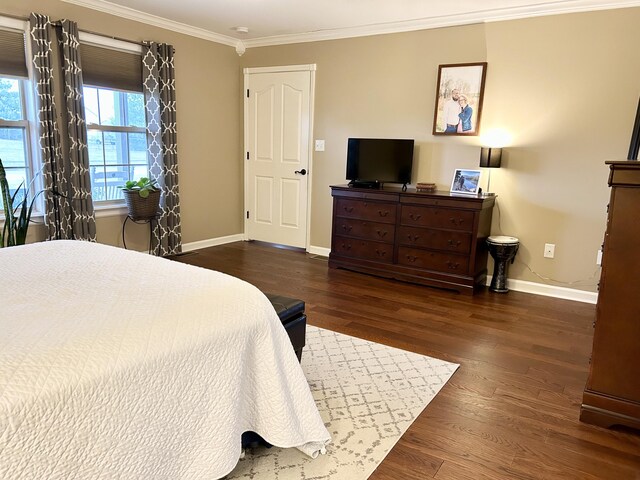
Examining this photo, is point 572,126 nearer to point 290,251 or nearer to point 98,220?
point 290,251

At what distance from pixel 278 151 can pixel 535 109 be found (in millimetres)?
2823

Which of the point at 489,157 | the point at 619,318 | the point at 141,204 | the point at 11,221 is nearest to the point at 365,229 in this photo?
the point at 489,157

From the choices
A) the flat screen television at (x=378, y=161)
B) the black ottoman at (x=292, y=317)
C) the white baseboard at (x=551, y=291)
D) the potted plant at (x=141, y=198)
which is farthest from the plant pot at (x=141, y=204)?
the white baseboard at (x=551, y=291)

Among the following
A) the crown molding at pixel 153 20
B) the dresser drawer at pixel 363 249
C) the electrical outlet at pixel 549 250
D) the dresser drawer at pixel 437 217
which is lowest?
the dresser drawer at pixel 363 249

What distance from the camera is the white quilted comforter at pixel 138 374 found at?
1.16 meters

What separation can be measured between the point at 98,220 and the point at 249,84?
95.3 inches

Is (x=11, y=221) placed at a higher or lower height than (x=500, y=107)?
lower

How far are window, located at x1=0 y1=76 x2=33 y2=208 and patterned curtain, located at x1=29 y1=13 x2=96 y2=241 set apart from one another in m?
0.16

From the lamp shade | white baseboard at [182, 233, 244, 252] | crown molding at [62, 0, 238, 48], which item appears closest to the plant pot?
white baseboard at [182, 233, 244, 252]

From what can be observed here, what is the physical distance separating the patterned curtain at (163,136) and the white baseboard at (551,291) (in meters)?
3.29

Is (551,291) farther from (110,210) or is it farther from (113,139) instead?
(113,139)

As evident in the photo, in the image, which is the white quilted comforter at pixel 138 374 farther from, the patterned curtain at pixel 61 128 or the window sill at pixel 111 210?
the window sill at pixel 111 210

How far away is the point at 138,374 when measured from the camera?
132 cm

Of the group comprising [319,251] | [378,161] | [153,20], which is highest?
[153,20]
